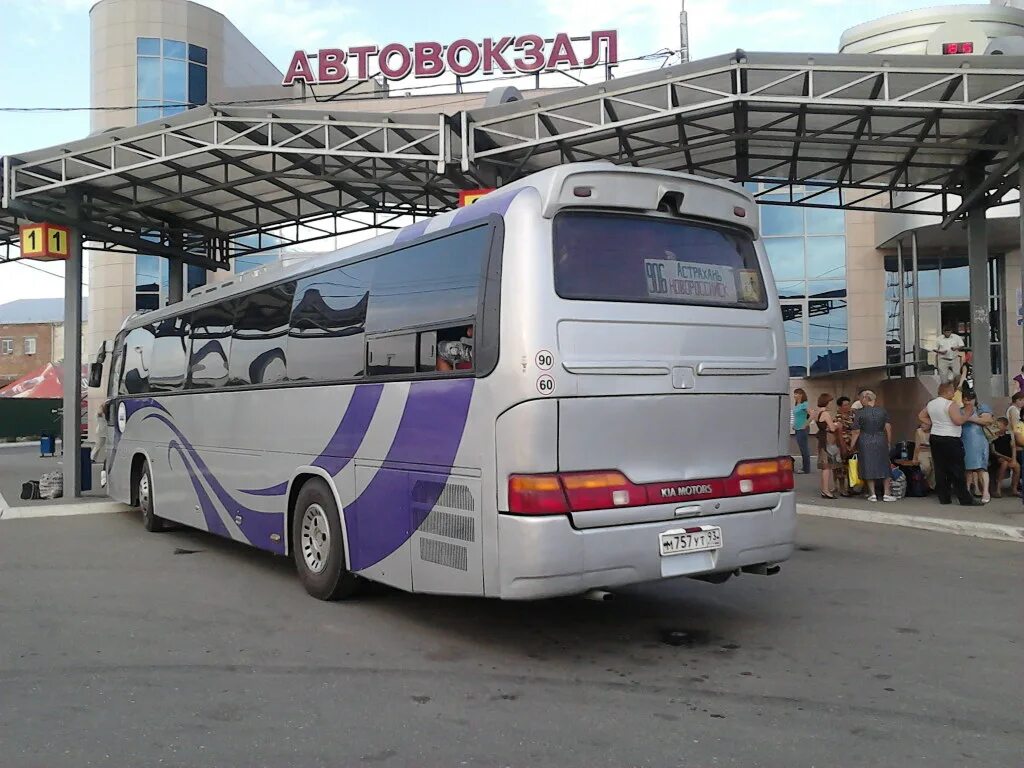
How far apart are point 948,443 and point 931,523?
1826 mm

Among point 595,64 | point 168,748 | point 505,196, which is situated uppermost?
point 595,64

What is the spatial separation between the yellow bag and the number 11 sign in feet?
43.1

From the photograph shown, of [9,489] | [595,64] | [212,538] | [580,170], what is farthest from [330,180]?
[595,64]

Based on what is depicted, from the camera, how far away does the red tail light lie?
18.6 ft

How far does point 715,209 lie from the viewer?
678 centimetres

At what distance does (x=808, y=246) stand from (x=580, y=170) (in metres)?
24.0

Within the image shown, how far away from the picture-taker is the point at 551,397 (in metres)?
5.70

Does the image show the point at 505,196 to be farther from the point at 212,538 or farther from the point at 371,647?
the point at 212,538

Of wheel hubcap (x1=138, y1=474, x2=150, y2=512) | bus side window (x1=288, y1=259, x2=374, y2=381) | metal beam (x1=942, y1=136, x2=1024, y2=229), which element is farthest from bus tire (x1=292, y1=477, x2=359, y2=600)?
metal beam (x1=942, y1=136, x2=1024, y2=229)

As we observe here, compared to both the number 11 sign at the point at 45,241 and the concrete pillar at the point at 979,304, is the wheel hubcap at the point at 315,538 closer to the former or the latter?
the number 11 sign at the point at 45,241

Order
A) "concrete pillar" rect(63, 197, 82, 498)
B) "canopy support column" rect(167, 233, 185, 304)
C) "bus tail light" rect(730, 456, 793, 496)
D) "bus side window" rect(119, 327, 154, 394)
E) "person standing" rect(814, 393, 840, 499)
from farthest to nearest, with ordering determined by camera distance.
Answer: "canopy support column" rect(167, 233, 185, 304) → "concrete pillar" rect(63, 197, 82, 498) → "person standing" rect(814, 393, 840, 499) → "bus side window" rect(119, 327, 154, 394) → "bus tail light" rect(730, 456, 793, 496)

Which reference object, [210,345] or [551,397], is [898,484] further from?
[551,397]

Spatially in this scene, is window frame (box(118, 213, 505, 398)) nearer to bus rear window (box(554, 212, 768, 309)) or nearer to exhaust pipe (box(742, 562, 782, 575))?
bus rear window (box(554, 212, 768, 309))

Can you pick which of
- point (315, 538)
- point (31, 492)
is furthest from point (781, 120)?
point (31, 492)
